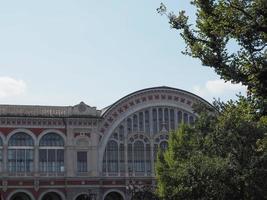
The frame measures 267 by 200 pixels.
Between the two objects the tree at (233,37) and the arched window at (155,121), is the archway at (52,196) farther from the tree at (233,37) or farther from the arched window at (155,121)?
the tree at (233,37)

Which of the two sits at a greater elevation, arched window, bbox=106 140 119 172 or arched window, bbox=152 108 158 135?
arched window, bbox=152 108 158 135

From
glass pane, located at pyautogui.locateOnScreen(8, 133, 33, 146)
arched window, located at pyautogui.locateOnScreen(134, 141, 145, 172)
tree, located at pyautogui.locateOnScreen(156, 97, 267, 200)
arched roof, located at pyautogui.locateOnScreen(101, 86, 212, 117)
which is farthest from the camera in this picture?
arched window, located at pyautogui.locateOnScreen(134, 141, 145, 172)

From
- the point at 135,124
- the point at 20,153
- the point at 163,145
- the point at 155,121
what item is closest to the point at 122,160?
the point at 135,124

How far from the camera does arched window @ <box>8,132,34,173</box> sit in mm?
68438

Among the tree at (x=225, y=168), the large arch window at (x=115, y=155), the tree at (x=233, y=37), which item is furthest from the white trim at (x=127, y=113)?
the tree at (x=233, y=37)

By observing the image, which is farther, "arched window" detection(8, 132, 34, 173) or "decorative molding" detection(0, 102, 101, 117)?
"decorative molding" detection(0, 102, 101, 117)

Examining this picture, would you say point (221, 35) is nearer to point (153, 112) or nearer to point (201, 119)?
point (201, 119)

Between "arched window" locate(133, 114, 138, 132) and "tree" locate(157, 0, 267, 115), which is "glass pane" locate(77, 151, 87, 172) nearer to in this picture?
"arched window" locate(133, 114, 138, 132)

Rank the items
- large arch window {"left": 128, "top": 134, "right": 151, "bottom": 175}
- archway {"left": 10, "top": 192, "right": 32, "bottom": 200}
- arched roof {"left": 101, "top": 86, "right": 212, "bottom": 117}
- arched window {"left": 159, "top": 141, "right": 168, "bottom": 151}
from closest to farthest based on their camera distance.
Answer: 1. archway {"left": 10, "top": 192, "right": 32, "bottom": 200}
2. arched roof {"left": 101, "top": 86, "right": 212, "bottom": 117}
3. large arch window {"left": 128, "top": 134, "right": 151, "bottom": 175}
4. arched window {"left": 159, "top": 141, "right": 168, "bottom": 151}

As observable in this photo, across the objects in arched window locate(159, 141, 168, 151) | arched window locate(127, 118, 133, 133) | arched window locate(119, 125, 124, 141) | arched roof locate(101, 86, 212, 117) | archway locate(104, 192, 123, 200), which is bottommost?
archway locate(104, 192, 123, 200)

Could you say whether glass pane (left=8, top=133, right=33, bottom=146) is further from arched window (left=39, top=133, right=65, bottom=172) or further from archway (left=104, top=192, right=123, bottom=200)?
archway (left=104, top=192, right=123, bottom=200)

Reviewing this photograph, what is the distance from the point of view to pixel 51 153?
230 feet

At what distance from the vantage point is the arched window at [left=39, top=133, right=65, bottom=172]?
6950 cm

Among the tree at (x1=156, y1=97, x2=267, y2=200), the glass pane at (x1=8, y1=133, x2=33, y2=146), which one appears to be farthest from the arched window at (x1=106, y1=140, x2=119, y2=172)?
the tree at (x1=156, y1=97, x2=267, y2=200)
